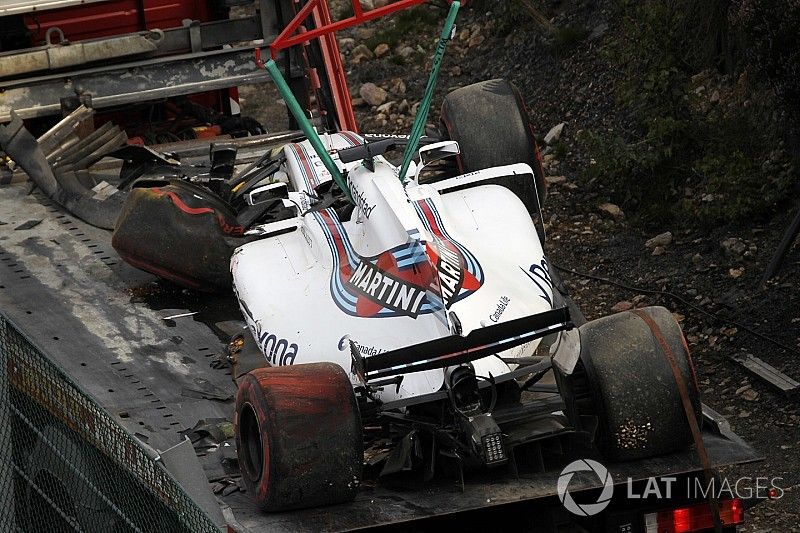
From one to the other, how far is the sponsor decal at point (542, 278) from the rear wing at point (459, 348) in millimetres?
643

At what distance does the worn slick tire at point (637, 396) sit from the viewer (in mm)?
4715

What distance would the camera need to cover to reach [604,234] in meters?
Result: 9.67

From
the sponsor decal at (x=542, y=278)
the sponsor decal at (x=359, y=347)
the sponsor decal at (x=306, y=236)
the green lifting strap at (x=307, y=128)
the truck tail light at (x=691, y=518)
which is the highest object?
the green lifting strap at (x=307, y=128)

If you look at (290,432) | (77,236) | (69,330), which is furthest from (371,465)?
(77,236)

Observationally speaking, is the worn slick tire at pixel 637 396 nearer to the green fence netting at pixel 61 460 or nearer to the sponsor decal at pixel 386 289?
the sponsor decal at pixel 386 289

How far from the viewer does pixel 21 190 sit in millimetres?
7750

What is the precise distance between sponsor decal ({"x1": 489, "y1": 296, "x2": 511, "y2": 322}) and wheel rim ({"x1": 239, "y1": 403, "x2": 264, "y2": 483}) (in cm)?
102

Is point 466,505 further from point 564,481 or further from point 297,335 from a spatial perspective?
point 297,335

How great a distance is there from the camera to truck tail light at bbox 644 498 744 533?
4766mm

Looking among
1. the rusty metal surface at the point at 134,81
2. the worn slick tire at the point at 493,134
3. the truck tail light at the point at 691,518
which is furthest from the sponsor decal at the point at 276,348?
the rusty metal surface at the point at 134,81

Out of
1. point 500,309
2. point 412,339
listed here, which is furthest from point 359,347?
point 500,309

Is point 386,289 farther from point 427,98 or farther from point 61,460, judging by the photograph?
point 61,460

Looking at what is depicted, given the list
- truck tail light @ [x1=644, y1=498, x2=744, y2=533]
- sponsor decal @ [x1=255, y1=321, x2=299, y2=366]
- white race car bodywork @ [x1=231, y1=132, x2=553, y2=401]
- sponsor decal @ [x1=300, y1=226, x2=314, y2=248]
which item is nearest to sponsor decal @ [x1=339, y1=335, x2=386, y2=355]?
white race car bodywork @ [x1=231, y1=132, x2=553, y2=401]

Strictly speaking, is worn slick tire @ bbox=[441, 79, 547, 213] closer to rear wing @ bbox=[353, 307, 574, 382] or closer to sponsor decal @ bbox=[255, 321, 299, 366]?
sponsor decal @ bbox=[255, 321, 299, 366]
